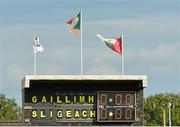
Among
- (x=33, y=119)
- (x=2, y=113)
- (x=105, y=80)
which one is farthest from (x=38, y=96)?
(x=2, y=113)

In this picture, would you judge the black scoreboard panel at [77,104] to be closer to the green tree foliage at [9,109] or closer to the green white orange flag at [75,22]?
the green white orange flag at [75,22]

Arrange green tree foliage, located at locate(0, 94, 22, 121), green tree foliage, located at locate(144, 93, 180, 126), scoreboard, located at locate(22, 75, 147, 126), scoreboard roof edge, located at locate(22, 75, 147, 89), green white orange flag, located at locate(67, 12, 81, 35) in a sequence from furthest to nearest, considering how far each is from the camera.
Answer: green tree foliage, located at locate(144, 93, 180, 126) → green tree foliage, located at locate(0, 94, 22, 121) → green white orange flag, located at locate(67, 12, 81, 35) → scoreboard, located at locate(22, 75, 147, 126) → scoreboard roof edge, located at locate(22, 75, 147, 89)

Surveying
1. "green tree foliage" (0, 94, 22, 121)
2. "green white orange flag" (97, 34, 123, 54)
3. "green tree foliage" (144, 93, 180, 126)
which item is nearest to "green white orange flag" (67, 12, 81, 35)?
"green white orange flag" (97, 34, 123, 54)

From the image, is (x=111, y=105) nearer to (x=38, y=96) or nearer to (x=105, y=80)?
(x=105, y=80)

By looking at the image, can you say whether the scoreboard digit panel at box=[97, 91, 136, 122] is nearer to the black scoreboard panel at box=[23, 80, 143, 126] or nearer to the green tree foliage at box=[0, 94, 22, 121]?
the black scoreboard panel at box=[23, 80, 143, 126]

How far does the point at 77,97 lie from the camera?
39.0 meters

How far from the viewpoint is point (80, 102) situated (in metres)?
39.0

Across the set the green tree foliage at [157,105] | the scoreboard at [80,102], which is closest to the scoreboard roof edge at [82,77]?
the scoreboard at [80,102]

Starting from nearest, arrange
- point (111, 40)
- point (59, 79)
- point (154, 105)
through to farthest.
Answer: point (59, 79) < point (111, 40) < point (154, 105)

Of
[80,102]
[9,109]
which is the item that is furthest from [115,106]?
[9,109]

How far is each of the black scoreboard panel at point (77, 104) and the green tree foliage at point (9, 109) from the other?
222 ft

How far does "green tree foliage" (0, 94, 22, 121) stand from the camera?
10870 centimetres

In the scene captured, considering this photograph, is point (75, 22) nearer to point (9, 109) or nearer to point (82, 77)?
point (82, 77)

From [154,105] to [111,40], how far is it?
77568 mm
